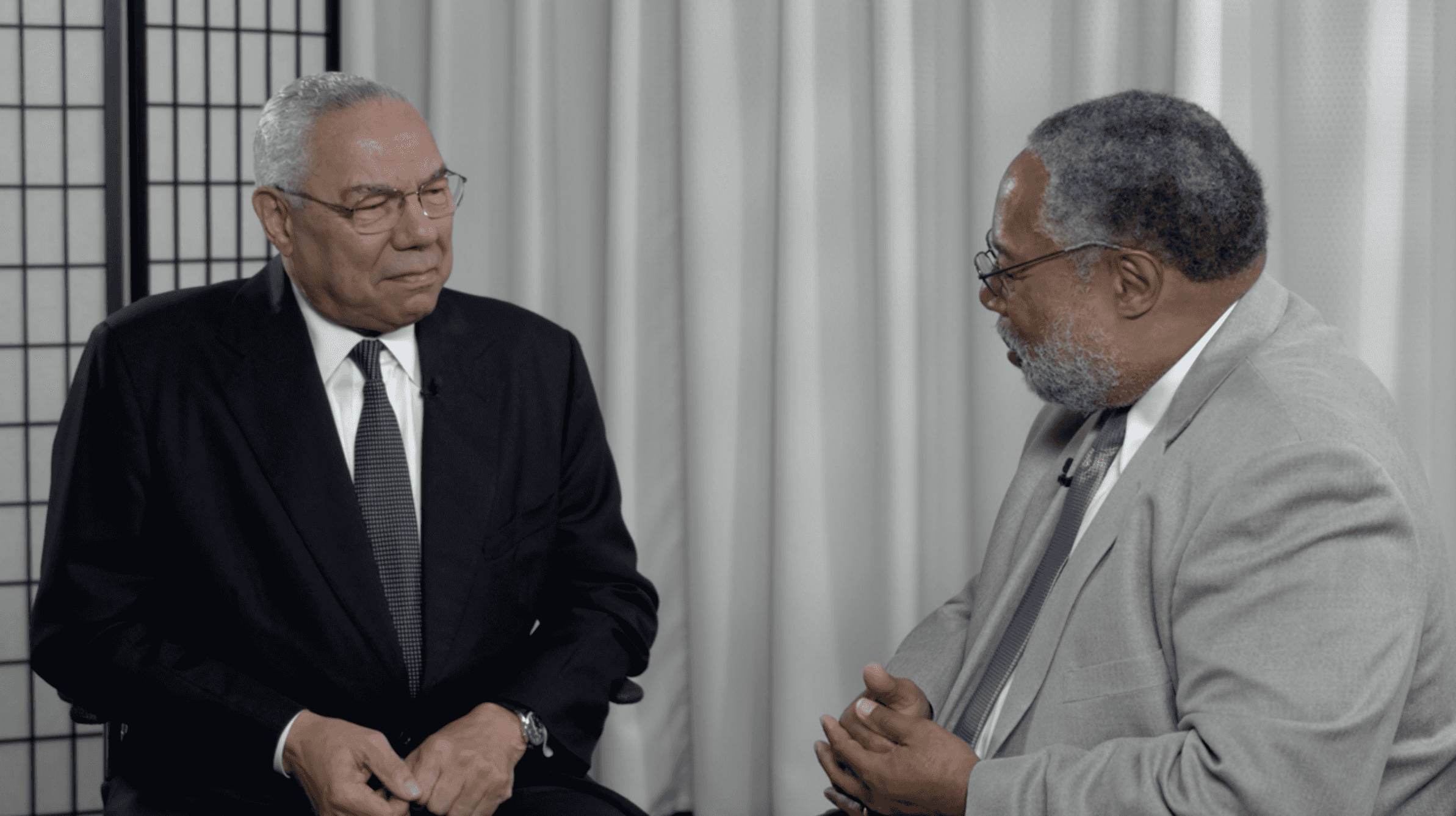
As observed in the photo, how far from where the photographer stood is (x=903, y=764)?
5.67 feet

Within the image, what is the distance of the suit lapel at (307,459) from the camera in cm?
189

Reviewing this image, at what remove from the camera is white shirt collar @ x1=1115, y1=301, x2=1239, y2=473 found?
1.75 m

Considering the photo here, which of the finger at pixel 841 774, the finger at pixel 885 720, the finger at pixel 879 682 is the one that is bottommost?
the finger at pixel 841 774

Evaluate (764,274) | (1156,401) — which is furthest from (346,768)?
(764,274)

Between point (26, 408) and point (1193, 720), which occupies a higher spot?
point (26, 408)

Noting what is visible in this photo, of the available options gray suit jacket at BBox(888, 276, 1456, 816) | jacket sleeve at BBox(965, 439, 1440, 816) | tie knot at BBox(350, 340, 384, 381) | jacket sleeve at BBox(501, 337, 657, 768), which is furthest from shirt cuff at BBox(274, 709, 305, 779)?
jacket sleeve at BBox(965, 439, 1440, 816)

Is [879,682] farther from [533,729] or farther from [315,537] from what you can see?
[315,537]

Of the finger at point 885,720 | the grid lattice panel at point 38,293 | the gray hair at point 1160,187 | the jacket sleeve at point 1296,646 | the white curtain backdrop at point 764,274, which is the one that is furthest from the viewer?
the white curtain backdrop at point 764,274

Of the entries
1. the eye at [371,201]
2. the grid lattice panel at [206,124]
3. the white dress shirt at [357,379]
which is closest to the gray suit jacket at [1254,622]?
the white dress shirt at [357,379]

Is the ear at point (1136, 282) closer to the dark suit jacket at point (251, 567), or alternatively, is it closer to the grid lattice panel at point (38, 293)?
the dark suit jacket at point (251, 567)

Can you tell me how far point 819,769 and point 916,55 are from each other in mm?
1862

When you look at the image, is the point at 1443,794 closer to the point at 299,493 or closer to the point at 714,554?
the point at 299,493

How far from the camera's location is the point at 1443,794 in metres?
1.59

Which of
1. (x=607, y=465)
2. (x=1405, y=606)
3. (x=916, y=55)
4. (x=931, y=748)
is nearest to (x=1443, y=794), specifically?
(x=1405, y=606)
